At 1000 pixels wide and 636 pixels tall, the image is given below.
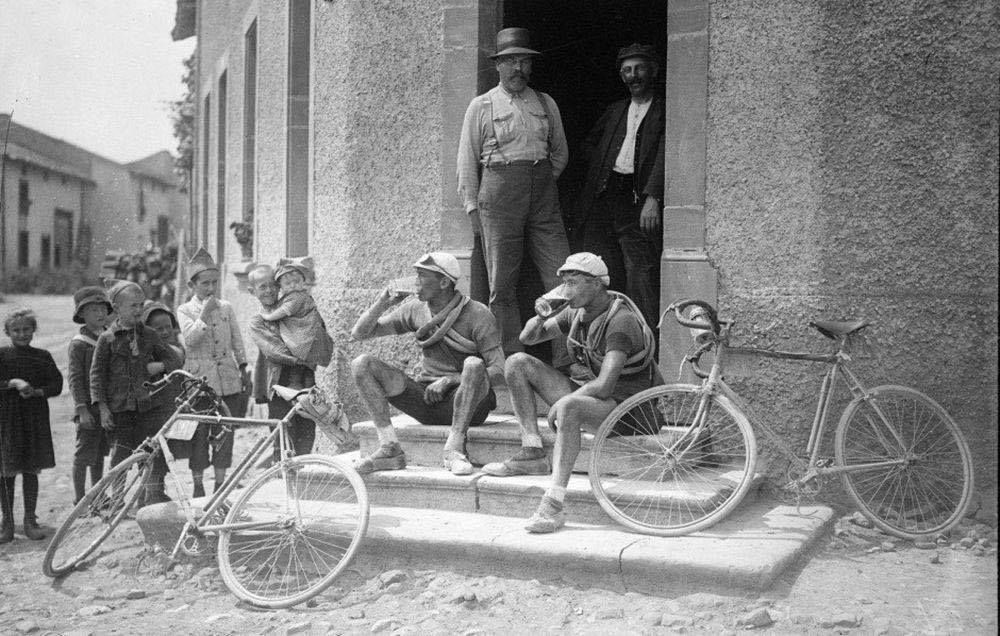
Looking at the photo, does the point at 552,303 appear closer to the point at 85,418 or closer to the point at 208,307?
the point at 208,307

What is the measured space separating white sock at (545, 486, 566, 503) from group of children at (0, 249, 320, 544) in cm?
237

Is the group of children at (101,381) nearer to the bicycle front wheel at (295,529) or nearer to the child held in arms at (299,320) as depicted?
the child held in arms at (299,320)

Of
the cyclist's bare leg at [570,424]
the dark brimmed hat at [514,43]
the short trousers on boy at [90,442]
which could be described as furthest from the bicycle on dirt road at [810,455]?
the short trousers on boy at [90,442]

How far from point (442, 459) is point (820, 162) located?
2.90 m

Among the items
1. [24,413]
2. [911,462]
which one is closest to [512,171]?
[911,462]

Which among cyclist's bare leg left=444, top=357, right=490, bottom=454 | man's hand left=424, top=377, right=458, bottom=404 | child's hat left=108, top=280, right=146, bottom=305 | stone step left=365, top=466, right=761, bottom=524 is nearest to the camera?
stone step left=365, top=466, right=761, bottom=524

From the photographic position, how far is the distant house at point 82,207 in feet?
71.3

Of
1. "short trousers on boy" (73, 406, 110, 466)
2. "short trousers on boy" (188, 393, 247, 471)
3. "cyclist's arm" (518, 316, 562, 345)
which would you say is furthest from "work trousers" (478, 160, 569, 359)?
"short trousers on boy" (73, 406, 110, 466)

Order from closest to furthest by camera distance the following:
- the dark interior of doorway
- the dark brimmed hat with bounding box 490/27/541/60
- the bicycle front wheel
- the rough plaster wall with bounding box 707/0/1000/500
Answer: the bicycle front wheel, the rough plaster wall with bounding box 707/0/1000/500, the dark brimmed hat with bounding box 490/27/541/60, the dark interior of doorway

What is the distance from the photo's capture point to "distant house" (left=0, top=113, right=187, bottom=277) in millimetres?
21719

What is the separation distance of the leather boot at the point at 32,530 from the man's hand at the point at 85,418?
71 centimetres

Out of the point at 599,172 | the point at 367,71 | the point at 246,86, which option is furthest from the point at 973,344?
the point at 246,86

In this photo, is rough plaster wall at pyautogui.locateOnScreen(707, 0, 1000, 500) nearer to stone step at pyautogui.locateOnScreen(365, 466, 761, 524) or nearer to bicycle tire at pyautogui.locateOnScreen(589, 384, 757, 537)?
bicycle tire at pyautogui.locateOnScreen(589, 384, 757, 537)

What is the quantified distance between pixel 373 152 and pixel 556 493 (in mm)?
3143
